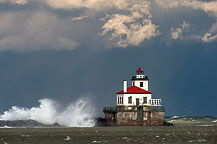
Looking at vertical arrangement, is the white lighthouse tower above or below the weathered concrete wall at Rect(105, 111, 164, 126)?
above

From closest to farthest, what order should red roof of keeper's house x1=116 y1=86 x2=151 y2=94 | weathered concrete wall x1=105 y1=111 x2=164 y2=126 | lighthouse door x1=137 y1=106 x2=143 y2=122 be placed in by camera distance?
1. weathered concrete wall x1=105 y1=111 x2=164 y2=126
2. lighthouse door x1=137 y1=106 x2=143 y2=122
3. red roof of keeper's house x1=116 y1=86 x2=151 y2=94

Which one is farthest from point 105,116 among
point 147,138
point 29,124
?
point 147,138

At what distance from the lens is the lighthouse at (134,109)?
129750 mm

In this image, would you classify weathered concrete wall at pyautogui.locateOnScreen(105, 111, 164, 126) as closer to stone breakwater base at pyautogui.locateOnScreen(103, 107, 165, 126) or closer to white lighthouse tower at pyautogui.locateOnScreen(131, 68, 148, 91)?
stone breakwater base at pyautogui.locateOnScreen(103, 107, 165, 126)

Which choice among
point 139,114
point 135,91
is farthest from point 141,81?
point 139,114

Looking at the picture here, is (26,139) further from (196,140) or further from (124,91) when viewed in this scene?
(124,91)

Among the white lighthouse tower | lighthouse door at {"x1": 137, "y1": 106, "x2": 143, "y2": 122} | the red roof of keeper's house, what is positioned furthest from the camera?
the white lighthouse tower

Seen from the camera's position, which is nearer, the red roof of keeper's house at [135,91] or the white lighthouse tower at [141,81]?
the red roof of keeper's house at [135,91]

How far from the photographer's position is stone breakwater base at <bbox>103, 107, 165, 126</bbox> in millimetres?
129500

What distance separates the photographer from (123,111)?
12925 cm

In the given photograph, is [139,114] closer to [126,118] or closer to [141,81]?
[126,118]

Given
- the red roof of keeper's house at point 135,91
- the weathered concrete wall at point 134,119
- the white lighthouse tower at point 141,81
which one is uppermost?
the white lighthouse tower at point 141,81

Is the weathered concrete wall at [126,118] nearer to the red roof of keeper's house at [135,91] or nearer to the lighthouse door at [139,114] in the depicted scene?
the lighthouse door at [139,114]

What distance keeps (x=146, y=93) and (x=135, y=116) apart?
17.0 ft
